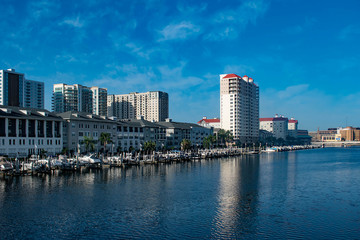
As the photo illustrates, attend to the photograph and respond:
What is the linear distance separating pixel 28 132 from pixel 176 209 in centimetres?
7696

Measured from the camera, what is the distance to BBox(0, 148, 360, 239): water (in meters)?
40.8

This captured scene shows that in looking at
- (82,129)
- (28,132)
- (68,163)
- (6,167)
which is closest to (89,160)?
(68,163)

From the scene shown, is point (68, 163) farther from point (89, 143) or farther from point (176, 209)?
point (176, 209)

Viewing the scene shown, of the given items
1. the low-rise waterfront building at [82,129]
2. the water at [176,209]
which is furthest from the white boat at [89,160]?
the water at [176,209]

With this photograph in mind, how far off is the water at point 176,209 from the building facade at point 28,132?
100.0ft

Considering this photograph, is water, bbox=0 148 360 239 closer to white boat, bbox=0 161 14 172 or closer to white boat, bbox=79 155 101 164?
white boat, bbox=0 161 14 172

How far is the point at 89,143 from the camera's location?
12812 centimetres

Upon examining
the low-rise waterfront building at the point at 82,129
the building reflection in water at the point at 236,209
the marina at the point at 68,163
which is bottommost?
the building reflection in water at the point at 236,209

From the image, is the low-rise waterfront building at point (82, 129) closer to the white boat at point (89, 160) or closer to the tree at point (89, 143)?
the tree at point (89, 143)

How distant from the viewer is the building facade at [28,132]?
10450 cm

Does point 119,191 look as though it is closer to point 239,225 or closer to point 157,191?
point 157,191

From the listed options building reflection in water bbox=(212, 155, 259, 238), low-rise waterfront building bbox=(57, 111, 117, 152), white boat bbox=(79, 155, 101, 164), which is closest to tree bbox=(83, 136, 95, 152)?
low-rise waterfront building bbox=(57, 111, 117, 152)

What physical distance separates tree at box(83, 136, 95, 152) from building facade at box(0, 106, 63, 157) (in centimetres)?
852

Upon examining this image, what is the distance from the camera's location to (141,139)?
16375 cm
